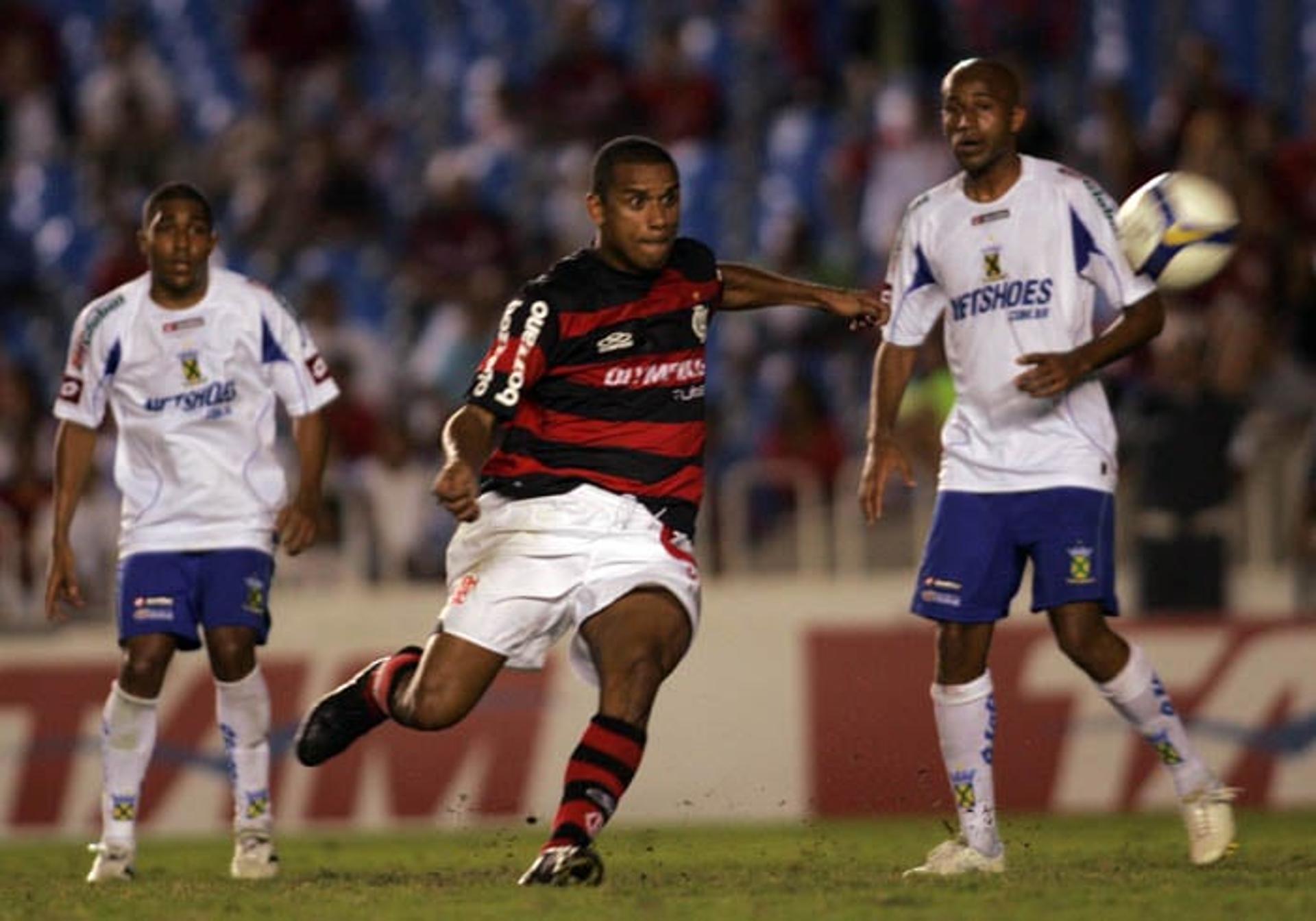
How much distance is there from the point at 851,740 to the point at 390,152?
6.66 m

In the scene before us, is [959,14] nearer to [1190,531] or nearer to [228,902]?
[1190,531]

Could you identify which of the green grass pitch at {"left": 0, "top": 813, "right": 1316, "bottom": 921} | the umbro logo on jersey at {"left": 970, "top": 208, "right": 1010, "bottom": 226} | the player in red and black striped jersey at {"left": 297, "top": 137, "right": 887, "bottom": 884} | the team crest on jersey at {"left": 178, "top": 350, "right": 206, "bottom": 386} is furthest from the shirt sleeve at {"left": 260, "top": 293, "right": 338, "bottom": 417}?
the umbro logo on jersey at {"left": 970, "top": 208, "right": 1010, "bottom": 226}

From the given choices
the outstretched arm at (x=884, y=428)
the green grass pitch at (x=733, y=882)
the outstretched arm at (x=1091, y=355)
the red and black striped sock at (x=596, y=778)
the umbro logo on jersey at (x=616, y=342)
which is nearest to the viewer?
the green grass pitch at (x=733, y=882)

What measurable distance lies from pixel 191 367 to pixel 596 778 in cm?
252

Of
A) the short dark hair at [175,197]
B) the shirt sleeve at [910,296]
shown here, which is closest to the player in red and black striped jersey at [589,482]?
the shirt sleeve at [910,296]

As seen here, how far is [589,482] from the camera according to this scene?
8523mm

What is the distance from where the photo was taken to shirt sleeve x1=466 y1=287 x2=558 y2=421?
8.30 meters

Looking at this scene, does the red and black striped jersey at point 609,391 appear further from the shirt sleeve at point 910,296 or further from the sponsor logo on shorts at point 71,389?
the sponsor logo on shorts at point 71,389

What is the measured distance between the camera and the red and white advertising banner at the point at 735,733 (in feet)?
44.1

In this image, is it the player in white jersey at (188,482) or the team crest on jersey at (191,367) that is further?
the team crest on jersey at (191,367)

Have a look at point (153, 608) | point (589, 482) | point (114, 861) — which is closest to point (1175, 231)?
point (589, 482)

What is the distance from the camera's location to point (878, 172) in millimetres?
16109

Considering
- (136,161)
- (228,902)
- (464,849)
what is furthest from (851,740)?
(136,161)

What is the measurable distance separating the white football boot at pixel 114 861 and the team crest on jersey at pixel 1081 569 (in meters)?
3.50
